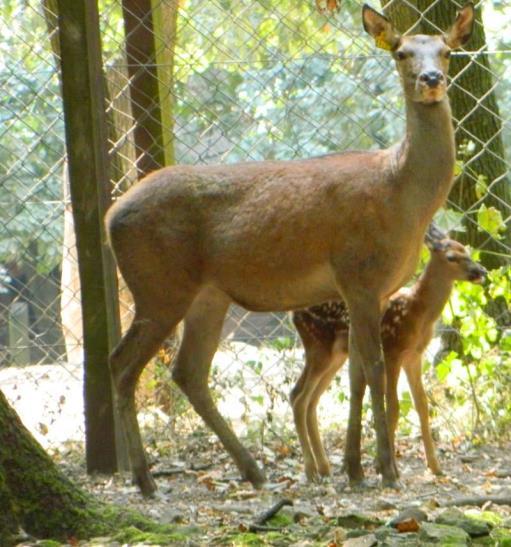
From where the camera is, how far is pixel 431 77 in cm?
586

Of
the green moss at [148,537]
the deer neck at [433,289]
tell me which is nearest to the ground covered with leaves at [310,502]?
the green moss at [148,537]

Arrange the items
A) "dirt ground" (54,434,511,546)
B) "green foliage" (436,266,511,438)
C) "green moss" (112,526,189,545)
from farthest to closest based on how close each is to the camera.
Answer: "green foliage" (436,266,511,438)
"dirt ground" (54,434,511,546)
"green moss" (112,526,189,545)

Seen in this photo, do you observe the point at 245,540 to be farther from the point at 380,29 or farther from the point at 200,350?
the point at 380,29

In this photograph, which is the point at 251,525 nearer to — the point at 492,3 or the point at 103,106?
the point at 103,106

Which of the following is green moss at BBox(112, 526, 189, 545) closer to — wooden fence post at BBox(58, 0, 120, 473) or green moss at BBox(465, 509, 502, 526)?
green moss at BBox(465, 509, 502, 526)

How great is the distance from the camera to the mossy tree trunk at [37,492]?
14.7ft

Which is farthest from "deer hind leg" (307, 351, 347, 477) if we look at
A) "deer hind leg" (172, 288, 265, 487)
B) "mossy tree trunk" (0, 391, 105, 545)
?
"mossy tree trunk" (0, 391, 105, 545)

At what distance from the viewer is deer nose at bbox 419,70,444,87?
19.2 ft

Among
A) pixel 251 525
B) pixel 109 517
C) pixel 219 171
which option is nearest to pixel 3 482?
pixel 109 517

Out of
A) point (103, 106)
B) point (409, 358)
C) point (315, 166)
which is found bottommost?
point (409, 358)

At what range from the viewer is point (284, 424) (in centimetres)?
737

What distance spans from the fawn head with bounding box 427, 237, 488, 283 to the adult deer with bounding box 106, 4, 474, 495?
48 centimetres

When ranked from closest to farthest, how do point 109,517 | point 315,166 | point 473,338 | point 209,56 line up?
1. point 109,517
2. point 315,166
3. point 473,338
4. point 209,56

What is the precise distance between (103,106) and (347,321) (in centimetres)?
161
